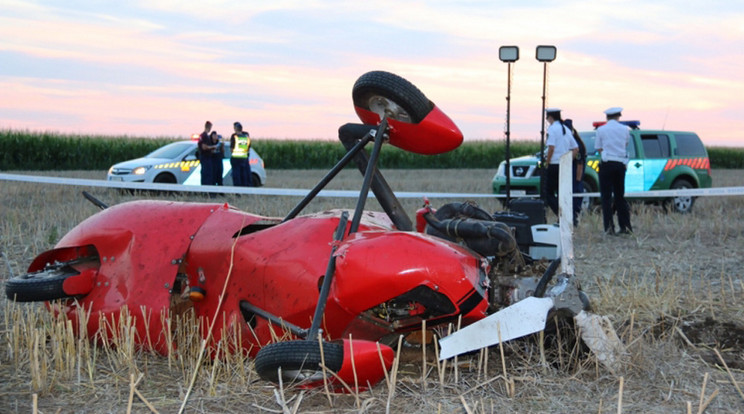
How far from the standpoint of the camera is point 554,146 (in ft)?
38.4

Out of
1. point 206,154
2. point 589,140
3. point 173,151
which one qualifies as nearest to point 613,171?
point 589,140

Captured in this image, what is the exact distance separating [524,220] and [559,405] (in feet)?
3.85

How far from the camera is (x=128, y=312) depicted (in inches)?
161

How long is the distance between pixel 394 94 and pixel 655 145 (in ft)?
40.2

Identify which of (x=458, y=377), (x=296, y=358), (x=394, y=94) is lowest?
(x=458, y=377)

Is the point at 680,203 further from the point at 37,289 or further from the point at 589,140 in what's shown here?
the point at 37,289

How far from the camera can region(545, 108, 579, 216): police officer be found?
1169cm

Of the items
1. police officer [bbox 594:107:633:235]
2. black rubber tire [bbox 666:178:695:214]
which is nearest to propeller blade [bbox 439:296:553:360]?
police officer [bbox 594:107:633:235]

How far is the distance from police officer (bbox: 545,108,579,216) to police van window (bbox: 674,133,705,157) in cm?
415

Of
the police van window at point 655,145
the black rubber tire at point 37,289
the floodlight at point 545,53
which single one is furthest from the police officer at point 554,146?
the black rubber tire at point 37,289

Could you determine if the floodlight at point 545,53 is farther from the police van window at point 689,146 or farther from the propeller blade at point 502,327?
the propeller blade at point 502,327

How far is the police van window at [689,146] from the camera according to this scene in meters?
15.1

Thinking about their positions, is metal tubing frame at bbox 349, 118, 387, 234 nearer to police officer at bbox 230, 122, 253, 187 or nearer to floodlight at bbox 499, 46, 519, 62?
floodlight at bbox 499, 46, 519, 62

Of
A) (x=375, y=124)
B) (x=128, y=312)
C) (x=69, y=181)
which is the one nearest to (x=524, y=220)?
(x=375, y=124)
